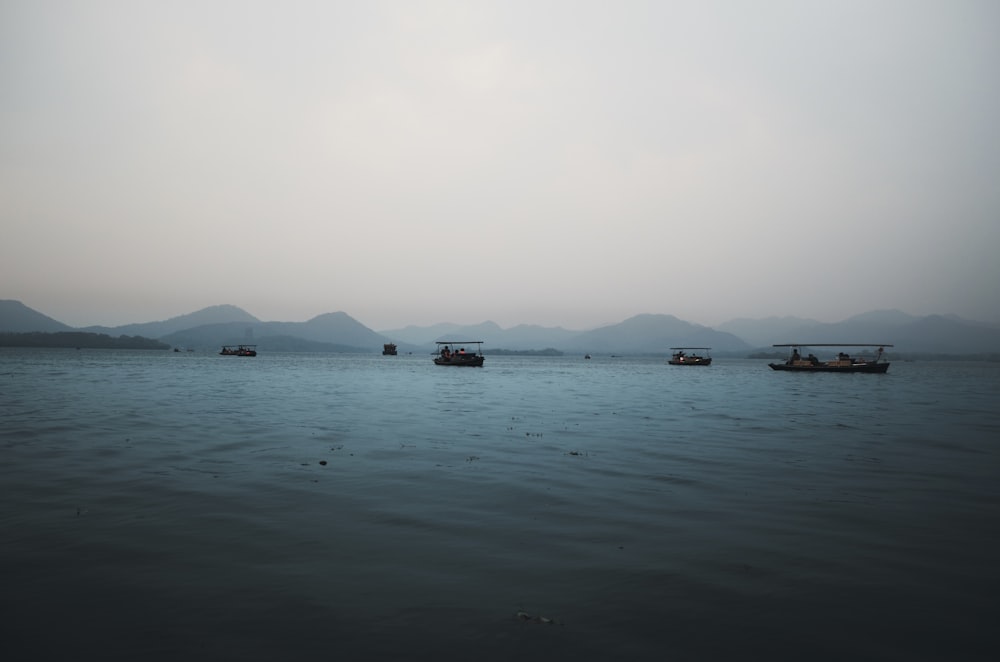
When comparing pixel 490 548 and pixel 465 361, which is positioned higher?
pixel 465 361

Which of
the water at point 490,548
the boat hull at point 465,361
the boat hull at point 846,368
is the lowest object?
the water at point 490,548

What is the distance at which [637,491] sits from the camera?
15.6m

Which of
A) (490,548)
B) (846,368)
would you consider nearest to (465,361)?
(846,368)

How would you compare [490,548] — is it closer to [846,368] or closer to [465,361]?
[465,361]

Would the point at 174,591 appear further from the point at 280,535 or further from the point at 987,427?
the point at 987,427

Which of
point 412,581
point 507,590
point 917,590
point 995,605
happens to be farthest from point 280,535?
point 995,605

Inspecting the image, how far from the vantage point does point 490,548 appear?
10773 mm

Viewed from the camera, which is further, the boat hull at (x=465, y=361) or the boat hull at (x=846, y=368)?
the boat hull at (x=465, y=361)

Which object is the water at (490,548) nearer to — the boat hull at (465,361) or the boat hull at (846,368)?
the boat hull at (846,368)

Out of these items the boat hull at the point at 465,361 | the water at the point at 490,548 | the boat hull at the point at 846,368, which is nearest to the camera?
the water at the point at 490,548

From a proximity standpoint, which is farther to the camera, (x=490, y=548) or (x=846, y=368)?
(x=846, y=368)

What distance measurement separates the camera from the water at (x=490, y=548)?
7.30 m

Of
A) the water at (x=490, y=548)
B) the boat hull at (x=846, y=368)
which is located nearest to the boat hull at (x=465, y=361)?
the boat hull at (x=846, y=368)

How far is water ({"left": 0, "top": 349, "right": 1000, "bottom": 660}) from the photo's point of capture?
730 cm
